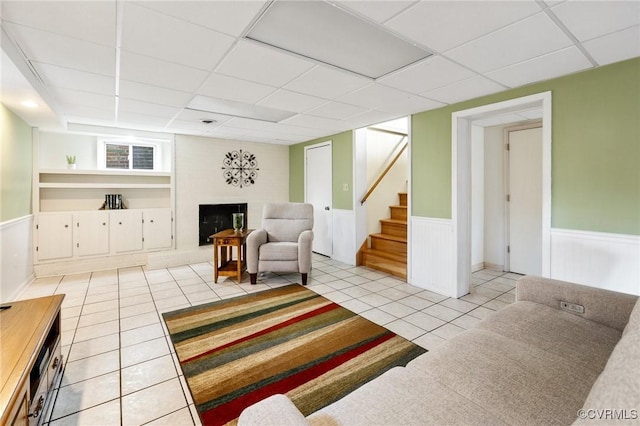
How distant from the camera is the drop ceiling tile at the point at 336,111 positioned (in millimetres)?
3494

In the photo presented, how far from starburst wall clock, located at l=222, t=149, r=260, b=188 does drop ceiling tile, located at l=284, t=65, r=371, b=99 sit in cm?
325

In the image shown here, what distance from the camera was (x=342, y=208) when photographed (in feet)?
16.9

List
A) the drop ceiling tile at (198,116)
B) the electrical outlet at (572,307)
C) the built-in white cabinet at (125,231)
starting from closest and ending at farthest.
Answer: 1. the electrical outlet at (572,307)
2. the drop ceiling tile at (198,116)
3. the built-in white cabinet at (125,231)

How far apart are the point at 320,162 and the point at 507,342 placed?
4672 millimetres

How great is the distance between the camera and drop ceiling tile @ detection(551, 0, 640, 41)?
5.28 ft

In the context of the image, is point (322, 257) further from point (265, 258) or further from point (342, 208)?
point (265, 258)

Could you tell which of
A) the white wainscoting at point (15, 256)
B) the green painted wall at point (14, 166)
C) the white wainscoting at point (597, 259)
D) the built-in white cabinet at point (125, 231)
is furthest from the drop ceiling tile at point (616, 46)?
the built-in white cabinet at point (125, 231)

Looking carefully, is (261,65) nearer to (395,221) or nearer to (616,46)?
(616,46)

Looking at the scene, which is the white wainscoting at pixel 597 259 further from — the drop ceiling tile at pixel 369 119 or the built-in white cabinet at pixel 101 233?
the built-in white cabinet at pixel 101 233

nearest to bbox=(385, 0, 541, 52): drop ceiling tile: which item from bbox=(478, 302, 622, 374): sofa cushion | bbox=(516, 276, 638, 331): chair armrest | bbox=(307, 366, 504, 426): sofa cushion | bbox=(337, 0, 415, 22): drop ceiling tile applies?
bbox=(337, 0, 415, 22): drop ceiling tile

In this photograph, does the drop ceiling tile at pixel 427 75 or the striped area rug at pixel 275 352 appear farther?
the drop ceiling tile at pixel 427 75

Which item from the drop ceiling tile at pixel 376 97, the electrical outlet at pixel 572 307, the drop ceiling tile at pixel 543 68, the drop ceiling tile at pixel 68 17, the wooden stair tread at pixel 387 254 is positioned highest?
the drop ceiling tile at pixel 376 97

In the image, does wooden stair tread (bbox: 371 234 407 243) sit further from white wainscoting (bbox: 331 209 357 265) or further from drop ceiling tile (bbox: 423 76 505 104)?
drop ceiling tile (bbox: 423 76 505 104)

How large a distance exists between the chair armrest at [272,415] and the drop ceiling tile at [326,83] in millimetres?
2390
